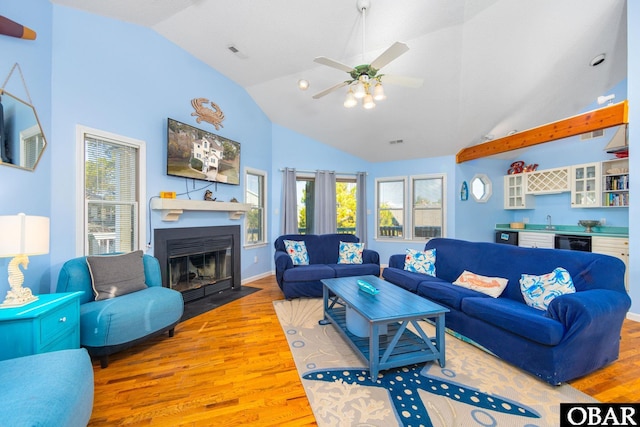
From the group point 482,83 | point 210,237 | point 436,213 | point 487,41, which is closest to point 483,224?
point 436,213

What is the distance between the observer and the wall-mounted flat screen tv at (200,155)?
336 cm

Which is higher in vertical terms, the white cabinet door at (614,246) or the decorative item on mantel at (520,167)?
the decorative item on mantel at (520,167)

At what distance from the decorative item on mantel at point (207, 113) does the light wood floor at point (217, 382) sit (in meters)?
2.80

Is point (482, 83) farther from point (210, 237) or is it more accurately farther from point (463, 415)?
point (210, 237)

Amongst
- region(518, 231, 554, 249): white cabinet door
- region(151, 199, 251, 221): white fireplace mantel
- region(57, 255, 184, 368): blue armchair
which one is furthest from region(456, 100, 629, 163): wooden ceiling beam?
region(57, 255, 184, 368): blue armchair

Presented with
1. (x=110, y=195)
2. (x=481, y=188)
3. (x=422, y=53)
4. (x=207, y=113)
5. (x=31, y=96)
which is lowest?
(x=110, y=195)

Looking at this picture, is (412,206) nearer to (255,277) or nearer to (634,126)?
(634,126)

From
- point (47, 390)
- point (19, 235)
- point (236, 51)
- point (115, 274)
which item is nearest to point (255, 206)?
point (236, 51)

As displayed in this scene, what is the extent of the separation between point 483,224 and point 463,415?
5154mm

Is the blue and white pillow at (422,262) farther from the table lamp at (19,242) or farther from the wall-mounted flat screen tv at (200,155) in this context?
the table lamp at (19,242)

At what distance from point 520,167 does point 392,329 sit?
5.53 metres

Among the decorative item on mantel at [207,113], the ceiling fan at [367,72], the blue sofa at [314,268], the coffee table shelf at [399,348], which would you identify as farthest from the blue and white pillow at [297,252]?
the ceiling fan at [367,72]

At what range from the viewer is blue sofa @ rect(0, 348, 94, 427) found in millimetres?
973

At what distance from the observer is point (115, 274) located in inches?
95.8
